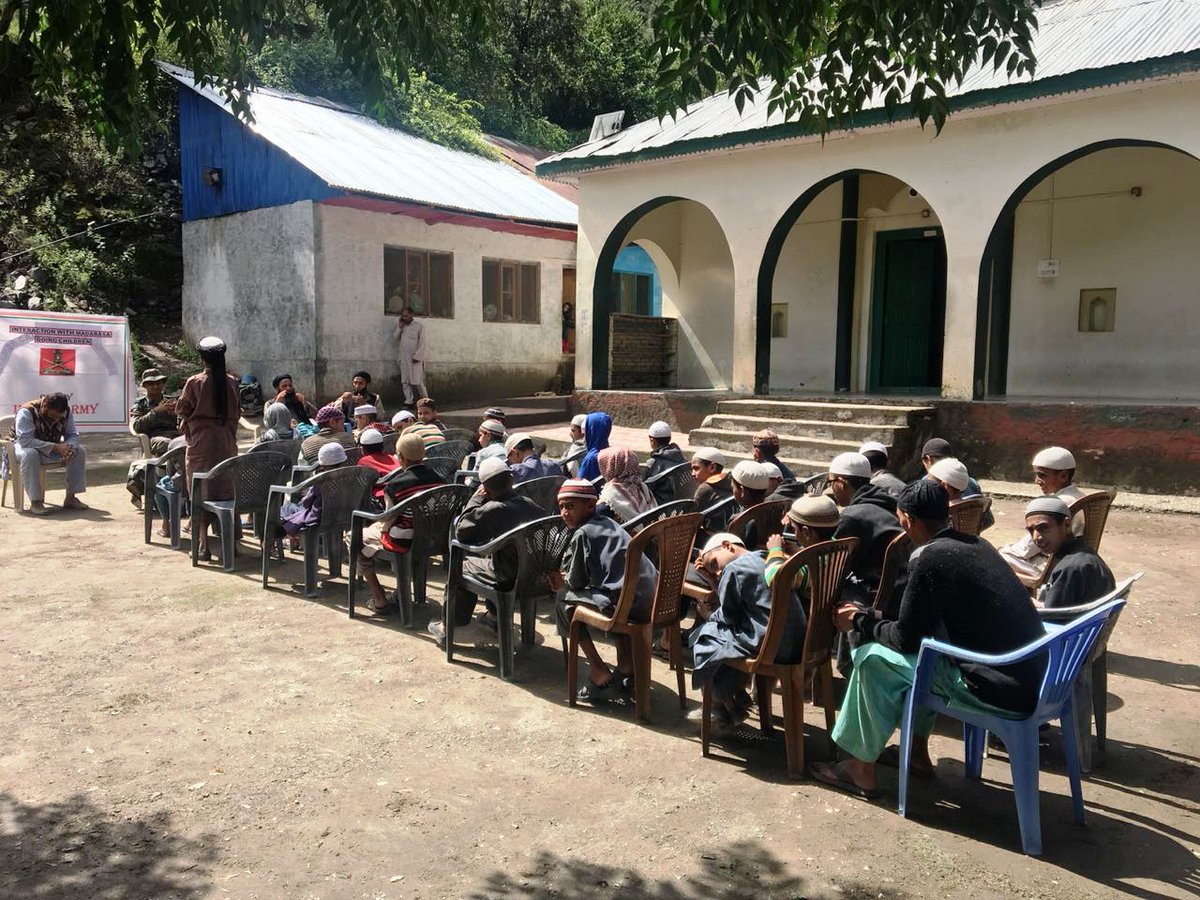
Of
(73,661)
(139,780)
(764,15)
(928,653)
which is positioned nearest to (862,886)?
(928,653)

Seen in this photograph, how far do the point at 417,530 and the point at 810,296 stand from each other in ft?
32.8

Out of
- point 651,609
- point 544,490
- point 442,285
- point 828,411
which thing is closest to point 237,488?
point 544,490

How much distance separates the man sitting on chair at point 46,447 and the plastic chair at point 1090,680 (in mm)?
9152

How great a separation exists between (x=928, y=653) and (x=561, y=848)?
1485 millimetres

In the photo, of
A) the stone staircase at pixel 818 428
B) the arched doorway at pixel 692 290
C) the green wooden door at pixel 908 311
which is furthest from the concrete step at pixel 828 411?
the arched doorway at pixel 692 290

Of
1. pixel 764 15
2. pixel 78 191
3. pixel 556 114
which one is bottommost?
pixel 764 15

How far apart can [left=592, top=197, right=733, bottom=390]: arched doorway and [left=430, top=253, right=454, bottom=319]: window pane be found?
3.78 meters

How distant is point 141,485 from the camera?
9.55m

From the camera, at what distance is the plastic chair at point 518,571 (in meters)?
5.07

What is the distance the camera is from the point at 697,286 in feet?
51.2

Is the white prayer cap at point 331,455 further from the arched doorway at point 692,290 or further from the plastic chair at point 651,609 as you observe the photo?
the arched doorway at point 692,290

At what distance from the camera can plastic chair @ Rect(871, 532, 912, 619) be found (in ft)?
13.2

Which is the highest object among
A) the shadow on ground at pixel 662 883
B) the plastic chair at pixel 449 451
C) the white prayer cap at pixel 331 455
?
the white prayer cap at pixel 331 455

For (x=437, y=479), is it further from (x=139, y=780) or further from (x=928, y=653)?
(x=928, y=653)
